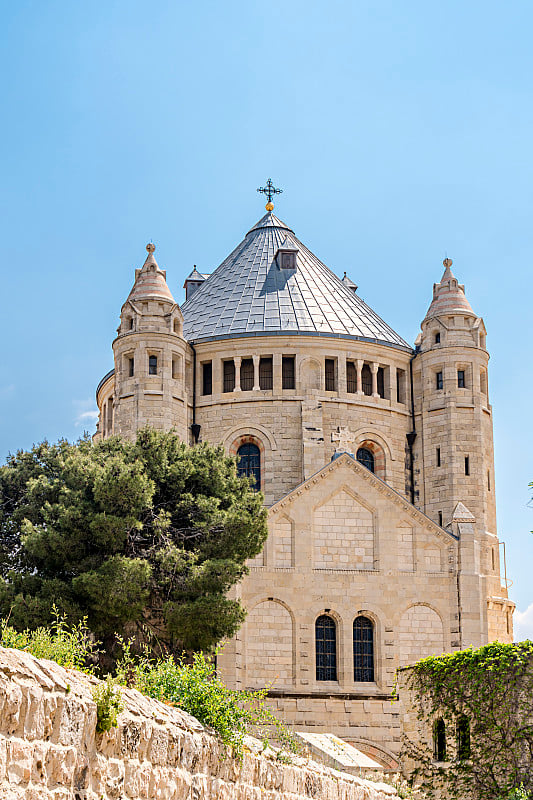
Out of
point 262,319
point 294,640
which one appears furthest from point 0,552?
point 262,319

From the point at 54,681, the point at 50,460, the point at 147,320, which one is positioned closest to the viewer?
the point at 54,681

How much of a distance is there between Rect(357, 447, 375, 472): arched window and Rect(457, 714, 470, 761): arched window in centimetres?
2349

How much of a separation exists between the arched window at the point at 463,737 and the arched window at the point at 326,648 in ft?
44.0

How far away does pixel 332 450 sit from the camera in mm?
50250

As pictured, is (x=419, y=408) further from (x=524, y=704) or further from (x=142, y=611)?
(x=524, y=704)

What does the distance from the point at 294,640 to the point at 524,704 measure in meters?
15.8

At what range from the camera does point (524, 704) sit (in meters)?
27.2

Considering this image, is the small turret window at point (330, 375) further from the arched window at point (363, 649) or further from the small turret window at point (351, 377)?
the arched window at point (363, 649)

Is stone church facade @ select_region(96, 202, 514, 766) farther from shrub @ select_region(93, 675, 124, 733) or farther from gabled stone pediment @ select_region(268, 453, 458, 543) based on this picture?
shrub @ select_region(93, 675, 124, 733)

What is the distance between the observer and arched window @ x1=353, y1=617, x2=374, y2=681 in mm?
42125

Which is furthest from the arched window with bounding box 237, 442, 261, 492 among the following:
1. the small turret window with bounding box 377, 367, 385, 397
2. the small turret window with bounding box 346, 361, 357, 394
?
the small turret window with bounding box 377, 367, 385, 397

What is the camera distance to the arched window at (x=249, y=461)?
166 ft

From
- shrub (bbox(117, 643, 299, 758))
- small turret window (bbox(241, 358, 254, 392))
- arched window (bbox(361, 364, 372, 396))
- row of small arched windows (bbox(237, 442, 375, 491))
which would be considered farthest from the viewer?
arched window (bbox(361, 364, 372, 396))

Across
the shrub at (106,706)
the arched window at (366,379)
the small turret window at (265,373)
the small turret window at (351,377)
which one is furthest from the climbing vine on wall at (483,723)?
the arched window at (366,379)
